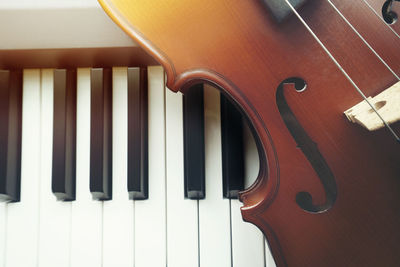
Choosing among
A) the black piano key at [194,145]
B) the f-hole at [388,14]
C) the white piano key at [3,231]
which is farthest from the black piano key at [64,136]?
the f-hole at [388,14]

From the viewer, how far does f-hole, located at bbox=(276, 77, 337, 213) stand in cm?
43

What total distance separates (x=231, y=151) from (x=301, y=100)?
0.55 ft

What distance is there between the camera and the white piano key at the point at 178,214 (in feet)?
1.88

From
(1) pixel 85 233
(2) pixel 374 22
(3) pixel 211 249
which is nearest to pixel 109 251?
(1) pixel 85 233

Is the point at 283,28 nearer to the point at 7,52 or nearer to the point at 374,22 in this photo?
the point at 374,22

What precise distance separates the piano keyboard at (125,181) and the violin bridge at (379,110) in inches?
8.1

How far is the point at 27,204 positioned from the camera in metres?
0.59

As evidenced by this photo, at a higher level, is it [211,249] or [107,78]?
[107,78]

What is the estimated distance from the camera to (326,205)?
43 cm

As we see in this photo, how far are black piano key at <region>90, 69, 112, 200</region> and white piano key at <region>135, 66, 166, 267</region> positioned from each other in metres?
0.08

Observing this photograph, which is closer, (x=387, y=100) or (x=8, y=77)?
(x=387, y=100)

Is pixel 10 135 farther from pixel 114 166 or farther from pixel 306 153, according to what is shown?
pixel 306 153

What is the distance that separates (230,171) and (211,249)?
0.51 ft

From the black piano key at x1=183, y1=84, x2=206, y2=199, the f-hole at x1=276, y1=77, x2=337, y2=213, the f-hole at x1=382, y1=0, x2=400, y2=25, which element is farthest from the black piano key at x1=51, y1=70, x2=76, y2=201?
the f-hole at x1=382, y1=0, x2=400, y2=25
